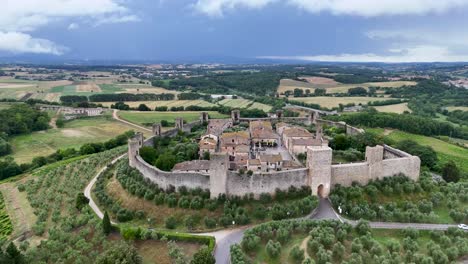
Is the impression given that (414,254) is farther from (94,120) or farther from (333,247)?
(94,120)

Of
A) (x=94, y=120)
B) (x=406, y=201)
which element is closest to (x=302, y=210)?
(x=406, y=201)

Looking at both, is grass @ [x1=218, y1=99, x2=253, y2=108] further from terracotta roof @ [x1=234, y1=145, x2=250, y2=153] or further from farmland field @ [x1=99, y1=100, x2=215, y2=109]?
terracotta roof @ [x1=234, y1=145, x2=250, y2=153]

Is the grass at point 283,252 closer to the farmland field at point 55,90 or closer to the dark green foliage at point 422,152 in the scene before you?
the dark green foliage at point 422,152

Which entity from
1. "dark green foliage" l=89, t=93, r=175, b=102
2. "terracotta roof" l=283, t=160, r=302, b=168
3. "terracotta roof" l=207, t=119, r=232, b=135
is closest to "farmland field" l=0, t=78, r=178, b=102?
"dark green foliage" l=89, t=93, r=175, b=102

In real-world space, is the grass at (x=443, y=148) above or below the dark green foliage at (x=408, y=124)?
below

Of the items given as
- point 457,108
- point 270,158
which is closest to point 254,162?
point 270,158

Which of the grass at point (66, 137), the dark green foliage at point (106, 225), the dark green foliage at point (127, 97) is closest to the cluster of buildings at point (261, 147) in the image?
the dark green foliage at point (106, 225)

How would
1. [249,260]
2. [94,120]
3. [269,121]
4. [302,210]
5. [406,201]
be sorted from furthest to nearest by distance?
[94,120], [269,121], [406,201], [302,210], [249,260]
